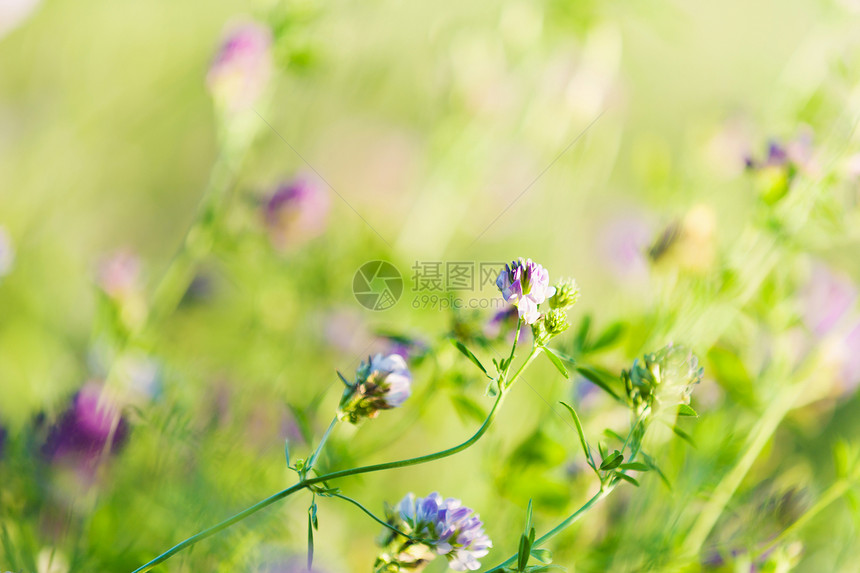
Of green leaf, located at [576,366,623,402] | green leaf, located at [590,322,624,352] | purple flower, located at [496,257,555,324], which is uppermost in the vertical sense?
green leaf, located at [590,322,624,352]

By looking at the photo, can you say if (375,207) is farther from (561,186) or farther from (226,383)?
(226,383)

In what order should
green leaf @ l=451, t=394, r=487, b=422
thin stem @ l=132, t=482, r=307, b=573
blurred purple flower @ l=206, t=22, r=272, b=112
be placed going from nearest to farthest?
thin stem @ l=132, t=482, r=307, b=573
green leaf @ l=451, t=394, r=487, b=422
blurred purple flower @ l=206, t=22, r=272, b=112

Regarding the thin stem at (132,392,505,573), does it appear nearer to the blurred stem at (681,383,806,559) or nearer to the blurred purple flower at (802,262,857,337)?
the blurred stem at (681,383,806,559)

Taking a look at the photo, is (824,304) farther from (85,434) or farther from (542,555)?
(85,434)

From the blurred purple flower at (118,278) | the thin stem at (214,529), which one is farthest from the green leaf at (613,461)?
the blurred purple flower at (118,278)

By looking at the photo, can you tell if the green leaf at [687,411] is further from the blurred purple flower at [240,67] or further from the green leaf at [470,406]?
the blurred purple flower at [240,67]

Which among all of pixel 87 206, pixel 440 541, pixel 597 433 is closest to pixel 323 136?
pixel 87 206

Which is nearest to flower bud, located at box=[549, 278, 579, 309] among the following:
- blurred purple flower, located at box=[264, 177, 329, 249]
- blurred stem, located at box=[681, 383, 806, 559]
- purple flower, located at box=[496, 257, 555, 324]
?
purple flower, located at box=[496, 257, 555, 324]
